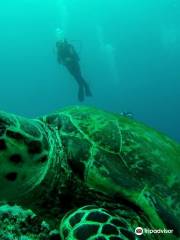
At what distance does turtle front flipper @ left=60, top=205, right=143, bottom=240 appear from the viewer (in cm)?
151

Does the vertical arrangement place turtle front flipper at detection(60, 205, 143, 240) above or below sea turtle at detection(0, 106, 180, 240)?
below

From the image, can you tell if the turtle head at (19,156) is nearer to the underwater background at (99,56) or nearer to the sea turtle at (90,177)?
the sea turtle at (90,177)

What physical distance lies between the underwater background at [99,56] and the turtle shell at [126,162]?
58721 millimetres

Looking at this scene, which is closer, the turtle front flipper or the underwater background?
the turtle front flipper

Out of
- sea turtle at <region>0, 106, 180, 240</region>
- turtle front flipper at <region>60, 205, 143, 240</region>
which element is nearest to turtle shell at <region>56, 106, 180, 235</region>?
sea turtle at <region>0, 106, 180, 240</region>

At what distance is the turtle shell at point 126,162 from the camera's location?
6.09 ft

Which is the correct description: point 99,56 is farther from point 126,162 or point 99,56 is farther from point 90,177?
point 90,177

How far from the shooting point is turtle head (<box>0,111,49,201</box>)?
1582mm

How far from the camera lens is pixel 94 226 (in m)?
1.55
